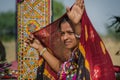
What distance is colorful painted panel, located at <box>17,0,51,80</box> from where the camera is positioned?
3.35 m

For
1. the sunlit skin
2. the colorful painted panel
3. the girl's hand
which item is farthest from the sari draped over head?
the colorful painted panel

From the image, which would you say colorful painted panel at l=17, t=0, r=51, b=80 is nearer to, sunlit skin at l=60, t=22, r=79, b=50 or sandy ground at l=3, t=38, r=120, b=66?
sunlit skin at l=60, t=22, r=79, b=50

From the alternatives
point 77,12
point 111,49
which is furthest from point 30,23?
point 111,49

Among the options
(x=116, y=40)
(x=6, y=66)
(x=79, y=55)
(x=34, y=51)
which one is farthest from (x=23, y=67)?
(x=116, y=40)

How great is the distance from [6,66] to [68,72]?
2500mm

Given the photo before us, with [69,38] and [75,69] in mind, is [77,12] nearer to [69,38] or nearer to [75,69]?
[69,38]

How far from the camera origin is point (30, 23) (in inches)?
132

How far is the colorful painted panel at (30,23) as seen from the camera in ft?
11.0

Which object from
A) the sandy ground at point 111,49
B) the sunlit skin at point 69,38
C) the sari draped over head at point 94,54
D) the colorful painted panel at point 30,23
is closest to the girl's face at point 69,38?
the sunlit skin at point 69,38

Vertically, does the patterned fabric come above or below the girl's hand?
below

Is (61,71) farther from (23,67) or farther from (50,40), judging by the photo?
(23,67)

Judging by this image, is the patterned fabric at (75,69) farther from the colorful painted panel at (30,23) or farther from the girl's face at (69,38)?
the colorful painted panel at (30,23)

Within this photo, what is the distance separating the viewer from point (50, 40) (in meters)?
3.11

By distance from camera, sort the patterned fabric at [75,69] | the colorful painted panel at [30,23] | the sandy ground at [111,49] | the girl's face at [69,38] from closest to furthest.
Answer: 1. the patterned fabric at [75,69]
2. the girl's face at [69,38]
3. the colorful painted panel at [30,23]
4. the sandy ground at [111,49]
